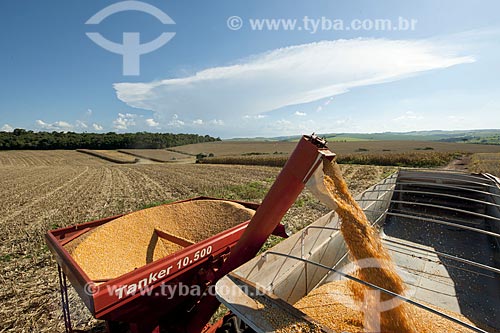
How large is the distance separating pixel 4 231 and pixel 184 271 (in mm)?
8282

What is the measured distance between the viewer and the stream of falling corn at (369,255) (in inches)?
69.3

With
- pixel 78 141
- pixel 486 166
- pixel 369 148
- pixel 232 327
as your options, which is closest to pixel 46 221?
pixel 232 327

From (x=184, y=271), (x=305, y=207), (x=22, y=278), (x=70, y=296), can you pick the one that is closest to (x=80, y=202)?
(x=22, y=278)

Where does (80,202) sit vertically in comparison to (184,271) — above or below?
Result: below

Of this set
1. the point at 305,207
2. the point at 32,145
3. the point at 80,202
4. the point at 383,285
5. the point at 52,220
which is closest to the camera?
the point at 383,285

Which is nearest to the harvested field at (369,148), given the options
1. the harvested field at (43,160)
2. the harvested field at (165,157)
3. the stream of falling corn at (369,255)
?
the harvested field at (165,157)

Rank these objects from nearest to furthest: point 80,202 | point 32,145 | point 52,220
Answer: point 52,220 < point 80,202 < point 32,145

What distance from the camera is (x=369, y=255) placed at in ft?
5.91

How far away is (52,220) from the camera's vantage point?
8398mm

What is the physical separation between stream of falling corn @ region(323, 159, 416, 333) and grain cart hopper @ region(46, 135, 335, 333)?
254 mm

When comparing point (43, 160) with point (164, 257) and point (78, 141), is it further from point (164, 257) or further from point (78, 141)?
point (164, 257)

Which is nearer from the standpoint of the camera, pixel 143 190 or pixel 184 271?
pixel 184 271

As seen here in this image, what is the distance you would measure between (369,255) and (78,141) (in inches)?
3097

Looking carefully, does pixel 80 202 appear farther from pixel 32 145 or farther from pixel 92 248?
pixel 32 145
